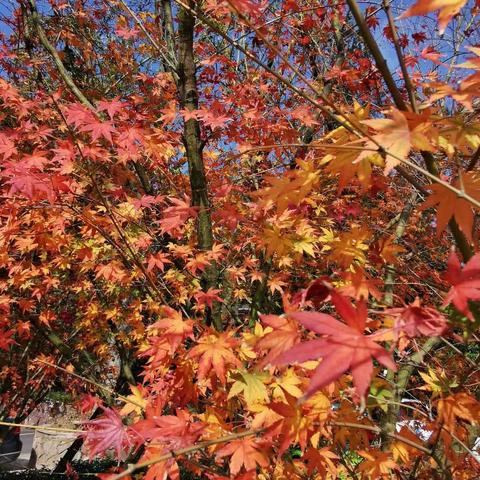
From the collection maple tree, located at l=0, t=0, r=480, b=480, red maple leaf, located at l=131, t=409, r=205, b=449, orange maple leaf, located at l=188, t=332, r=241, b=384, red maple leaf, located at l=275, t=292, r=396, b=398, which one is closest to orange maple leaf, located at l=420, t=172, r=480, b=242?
maple tree, located at l=0, t=0, r=480, b=480

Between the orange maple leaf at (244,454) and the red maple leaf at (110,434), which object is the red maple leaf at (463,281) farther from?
the red maple leaf at (110,434)

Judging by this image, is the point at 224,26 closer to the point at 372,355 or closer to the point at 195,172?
the point at 195,172

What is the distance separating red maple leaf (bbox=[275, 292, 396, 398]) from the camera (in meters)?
0.88

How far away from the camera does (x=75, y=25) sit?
670 centimetres

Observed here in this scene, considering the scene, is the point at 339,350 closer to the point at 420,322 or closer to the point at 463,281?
the point at 420,322

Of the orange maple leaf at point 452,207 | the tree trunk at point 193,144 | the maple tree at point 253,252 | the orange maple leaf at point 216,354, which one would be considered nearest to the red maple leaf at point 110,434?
the maple tree at point 253,252

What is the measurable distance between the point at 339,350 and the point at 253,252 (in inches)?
149

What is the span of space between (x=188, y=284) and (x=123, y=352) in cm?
169

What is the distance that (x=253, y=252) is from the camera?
472 centimetres

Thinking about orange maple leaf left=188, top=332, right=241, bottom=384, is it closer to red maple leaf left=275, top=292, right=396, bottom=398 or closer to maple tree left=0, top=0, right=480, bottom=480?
maple tree left=0, top=0, right=480, bottom=480

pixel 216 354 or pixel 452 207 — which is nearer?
pixel 452 207

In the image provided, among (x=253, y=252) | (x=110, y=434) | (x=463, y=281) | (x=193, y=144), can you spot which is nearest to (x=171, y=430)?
(x=110, y=434)

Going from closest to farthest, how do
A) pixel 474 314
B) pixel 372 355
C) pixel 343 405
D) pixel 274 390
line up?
pixel 372 355
pixel 474 314
pixel 274 390
pixel 343 405

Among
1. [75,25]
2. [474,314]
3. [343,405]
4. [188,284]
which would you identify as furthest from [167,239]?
[75,25]
